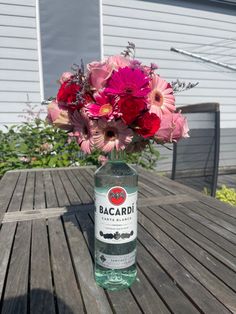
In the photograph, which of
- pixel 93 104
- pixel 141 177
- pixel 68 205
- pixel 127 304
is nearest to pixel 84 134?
pixel 93 104

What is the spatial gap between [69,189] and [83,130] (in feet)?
5.14

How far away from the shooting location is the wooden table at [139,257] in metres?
0.95

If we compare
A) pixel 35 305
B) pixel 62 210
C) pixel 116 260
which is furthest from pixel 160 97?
pixel 62 210

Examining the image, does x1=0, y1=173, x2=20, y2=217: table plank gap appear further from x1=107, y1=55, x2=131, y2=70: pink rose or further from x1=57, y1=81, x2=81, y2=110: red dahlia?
x1=107, y1=55, x2=131, y2=70: pink rose

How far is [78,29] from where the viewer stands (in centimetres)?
468

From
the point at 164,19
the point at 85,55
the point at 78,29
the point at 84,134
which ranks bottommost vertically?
the point at 84,134

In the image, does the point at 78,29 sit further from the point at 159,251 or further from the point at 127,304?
the point at 127,304

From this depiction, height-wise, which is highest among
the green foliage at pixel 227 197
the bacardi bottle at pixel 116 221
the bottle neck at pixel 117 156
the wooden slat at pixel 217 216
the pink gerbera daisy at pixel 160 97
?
the pink gerbera daisy at pixel 160 97

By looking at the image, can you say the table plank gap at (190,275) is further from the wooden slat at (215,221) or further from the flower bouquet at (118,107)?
the flower bouquet at (118,107)

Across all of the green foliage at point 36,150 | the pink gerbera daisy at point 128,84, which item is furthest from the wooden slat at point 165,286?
the green foliage at point 36,150

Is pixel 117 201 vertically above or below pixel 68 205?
above

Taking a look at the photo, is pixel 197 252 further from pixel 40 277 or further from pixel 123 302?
pixel 40 277

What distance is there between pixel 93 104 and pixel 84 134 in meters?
0.13

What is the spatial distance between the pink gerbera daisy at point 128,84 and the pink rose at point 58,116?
217mm
